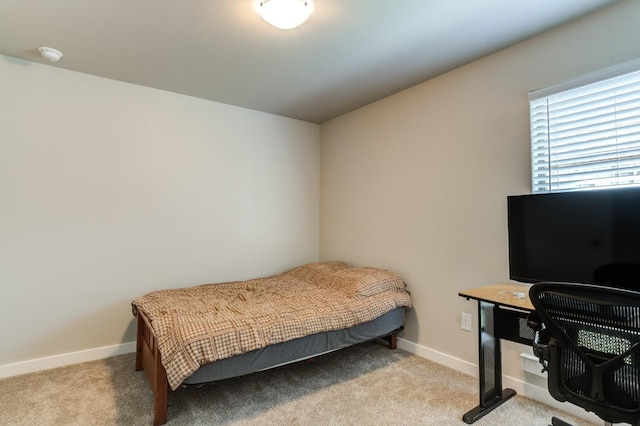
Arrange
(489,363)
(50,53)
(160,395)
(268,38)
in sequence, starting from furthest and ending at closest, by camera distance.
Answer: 1. (50,53)
2. (268,38)
3. (489,363)
4. (160,395)

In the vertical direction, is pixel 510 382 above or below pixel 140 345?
below

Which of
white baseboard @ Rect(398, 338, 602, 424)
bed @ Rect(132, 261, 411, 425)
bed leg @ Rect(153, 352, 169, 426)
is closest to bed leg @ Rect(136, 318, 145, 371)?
bed @ Rect(132, 261, 411, 425)

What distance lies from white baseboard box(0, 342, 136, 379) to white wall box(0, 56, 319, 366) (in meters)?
0.04

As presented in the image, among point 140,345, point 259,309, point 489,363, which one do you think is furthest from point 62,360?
point 489,363

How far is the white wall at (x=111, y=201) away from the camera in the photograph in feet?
8.38

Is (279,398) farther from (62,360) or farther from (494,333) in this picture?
(62,360)

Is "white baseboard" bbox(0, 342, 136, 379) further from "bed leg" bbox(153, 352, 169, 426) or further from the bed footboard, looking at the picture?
"bed leg" bbox(153, 352, 169, 426)

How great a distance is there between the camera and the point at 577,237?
178 cm

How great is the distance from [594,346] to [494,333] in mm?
802

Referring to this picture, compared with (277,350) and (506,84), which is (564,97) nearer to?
(506,84)

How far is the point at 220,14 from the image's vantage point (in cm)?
197

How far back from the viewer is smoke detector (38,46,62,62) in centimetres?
237

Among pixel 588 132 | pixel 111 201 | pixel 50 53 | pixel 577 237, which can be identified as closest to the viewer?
pixel 577 237

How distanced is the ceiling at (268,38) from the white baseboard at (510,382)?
2.34 metres
